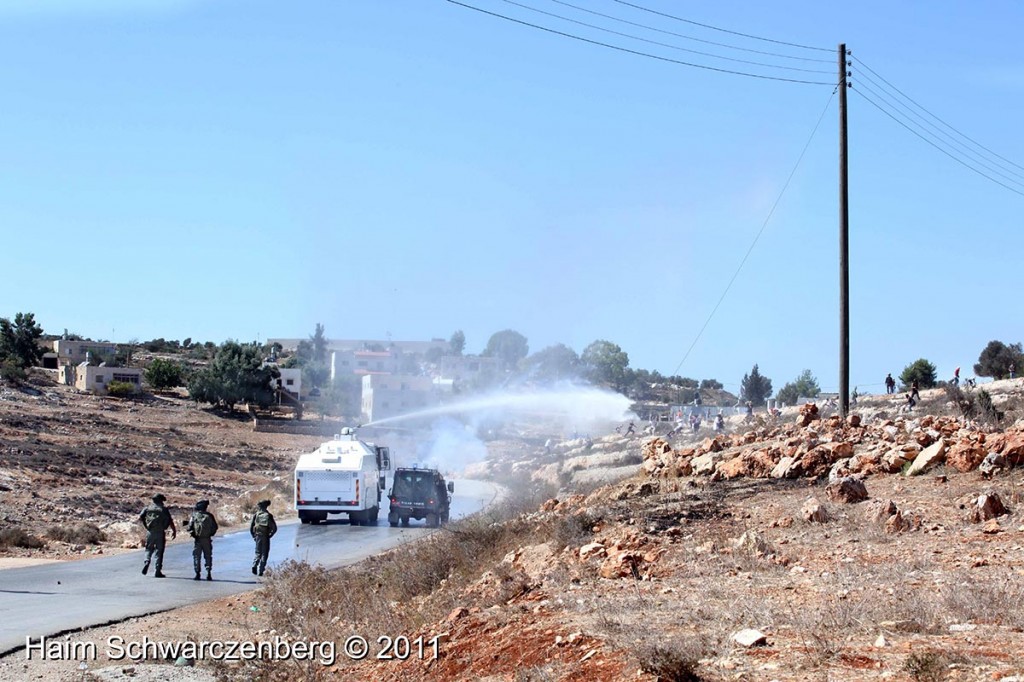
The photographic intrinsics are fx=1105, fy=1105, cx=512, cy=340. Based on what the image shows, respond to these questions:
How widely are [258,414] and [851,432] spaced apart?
250ft

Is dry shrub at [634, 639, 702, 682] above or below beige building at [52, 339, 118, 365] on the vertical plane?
below

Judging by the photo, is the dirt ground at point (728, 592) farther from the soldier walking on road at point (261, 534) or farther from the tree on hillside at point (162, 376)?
the tree on hillside at point (162, 376)

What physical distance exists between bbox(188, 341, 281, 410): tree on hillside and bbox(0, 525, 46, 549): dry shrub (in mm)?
64890

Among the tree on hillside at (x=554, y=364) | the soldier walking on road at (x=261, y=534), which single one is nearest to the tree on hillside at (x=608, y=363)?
the tree on hillside at (x=554, y=364)

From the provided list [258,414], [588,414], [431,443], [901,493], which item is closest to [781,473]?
[901,493]

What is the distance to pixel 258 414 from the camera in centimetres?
9225

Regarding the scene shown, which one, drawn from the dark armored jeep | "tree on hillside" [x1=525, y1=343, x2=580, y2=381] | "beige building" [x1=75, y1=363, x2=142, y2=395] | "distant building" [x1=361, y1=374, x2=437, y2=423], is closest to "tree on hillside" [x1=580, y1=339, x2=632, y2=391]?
"tree on hillside" [x1=525, y1=343, x2=580, y2=381]

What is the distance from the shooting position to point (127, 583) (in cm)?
1861

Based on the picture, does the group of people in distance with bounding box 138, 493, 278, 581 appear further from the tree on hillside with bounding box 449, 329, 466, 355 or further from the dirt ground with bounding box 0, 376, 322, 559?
the tree on hillside with bounding box 449, 329, 466, 355

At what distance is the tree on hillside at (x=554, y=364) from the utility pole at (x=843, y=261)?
54575mm

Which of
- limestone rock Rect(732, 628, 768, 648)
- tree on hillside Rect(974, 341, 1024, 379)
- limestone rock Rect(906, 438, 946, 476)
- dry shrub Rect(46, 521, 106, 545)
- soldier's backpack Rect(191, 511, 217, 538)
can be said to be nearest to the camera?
limestone rock Rect(732, 628, 768, 648)

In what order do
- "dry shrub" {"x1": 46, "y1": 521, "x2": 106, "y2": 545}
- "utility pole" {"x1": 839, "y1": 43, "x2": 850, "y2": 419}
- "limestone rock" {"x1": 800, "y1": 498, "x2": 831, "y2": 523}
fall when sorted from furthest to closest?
"dry shrub" {"x1": 46, "y1": 521, "x2": 106, "y2": 545} < "utility pole" {"x1": 839, "y1": 43, "x2": 850, "y2": 419} < "limestone rock" {"x1": 800, "y1": 498, "x2": 831, "y2": 523}

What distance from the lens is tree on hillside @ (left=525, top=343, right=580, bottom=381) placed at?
81.9 m

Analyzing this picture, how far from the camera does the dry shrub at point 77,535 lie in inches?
1070
